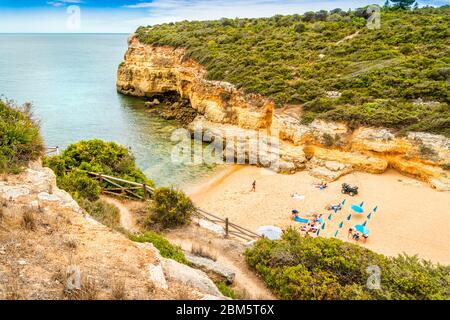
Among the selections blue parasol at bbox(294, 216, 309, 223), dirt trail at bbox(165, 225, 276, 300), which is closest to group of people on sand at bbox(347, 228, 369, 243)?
blue parasol at bbox(294, 216, 309, 223)

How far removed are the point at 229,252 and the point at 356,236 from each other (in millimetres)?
7894

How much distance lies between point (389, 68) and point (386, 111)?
7428 mm

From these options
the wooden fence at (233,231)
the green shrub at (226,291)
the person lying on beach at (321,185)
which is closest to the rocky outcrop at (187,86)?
the person lying on beach at (321,185)

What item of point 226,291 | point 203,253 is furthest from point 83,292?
point 203,253

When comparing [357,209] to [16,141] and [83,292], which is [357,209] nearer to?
[16,141]

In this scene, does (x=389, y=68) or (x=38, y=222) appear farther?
(x=389, y=68)

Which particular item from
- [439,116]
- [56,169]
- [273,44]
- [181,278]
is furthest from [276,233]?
[273,44]

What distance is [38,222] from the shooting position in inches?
265

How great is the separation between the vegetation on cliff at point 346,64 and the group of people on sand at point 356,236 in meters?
9.69

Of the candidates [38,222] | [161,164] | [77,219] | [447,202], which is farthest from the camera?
[161,164]

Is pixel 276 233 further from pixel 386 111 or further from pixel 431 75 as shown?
pixel 431 75

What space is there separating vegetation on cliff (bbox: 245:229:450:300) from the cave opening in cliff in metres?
26.7

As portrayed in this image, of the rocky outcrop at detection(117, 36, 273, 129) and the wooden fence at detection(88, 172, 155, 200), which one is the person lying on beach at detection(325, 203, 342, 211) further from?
the rocky outcrop at detection(117, 36, 273, 129)

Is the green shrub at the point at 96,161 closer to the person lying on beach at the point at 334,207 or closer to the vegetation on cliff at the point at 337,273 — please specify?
the vegetation on cliff at the point at 337,273
